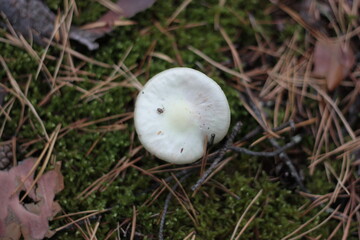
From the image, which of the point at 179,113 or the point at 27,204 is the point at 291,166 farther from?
the point at 27,204

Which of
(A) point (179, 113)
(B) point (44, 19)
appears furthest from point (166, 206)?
(B) point (44, 19)

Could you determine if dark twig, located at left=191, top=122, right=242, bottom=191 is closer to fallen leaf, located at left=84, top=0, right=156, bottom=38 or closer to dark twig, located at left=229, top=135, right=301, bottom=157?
dark twig, located at left=229, top=135, right=301, bottom=157

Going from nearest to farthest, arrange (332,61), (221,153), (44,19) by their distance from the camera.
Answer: (221,153) < (44,19) < (332,61)

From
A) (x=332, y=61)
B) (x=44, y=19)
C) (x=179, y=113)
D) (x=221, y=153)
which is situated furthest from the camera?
(x=332, y=61)

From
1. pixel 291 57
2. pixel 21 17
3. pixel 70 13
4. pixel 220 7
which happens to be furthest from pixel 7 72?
pixel 291 57

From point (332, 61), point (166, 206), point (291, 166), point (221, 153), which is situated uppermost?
point (332, 61)

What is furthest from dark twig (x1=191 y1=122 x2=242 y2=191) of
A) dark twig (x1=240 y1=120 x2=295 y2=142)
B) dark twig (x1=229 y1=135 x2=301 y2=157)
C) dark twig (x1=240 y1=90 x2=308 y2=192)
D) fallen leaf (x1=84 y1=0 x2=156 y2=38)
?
fallen leaf (x1=84 y1=0 x2=156 y2=38)

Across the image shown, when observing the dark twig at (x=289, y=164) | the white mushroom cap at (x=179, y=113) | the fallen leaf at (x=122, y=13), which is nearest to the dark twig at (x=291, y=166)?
the dark twig at (x=289, y=164)

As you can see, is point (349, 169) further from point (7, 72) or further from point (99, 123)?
point (7, 72)

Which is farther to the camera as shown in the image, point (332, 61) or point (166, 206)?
point (332, 61)
